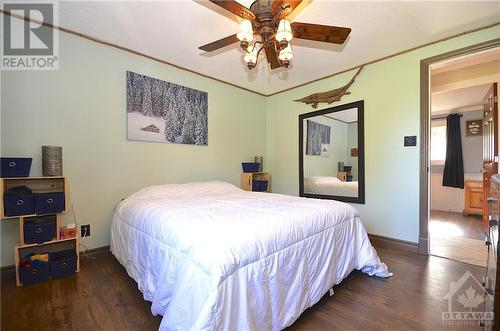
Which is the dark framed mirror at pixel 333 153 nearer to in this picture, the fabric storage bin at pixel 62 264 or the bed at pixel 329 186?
the bed at pixel 329 186

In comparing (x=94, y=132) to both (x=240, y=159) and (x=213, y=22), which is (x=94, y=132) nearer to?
(x=213, y=22)

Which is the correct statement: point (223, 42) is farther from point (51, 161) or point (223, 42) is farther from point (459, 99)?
point (459, 99)

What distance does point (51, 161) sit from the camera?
2.13 metres

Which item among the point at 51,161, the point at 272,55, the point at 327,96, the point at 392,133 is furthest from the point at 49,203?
the point at 392,133

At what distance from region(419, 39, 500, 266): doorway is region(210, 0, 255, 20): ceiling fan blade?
2.30 metres

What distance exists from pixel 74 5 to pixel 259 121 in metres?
3.00

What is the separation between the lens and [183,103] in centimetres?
324

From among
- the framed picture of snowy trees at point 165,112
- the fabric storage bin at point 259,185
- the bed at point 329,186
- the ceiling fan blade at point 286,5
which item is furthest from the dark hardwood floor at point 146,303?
the ceiling fan blade at point 286,5

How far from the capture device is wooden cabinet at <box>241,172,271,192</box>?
382cm

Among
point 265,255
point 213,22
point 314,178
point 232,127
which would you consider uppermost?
point 213,22

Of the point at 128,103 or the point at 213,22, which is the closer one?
the point at 213,22

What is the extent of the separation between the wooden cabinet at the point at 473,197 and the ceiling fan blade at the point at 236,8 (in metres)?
5.70

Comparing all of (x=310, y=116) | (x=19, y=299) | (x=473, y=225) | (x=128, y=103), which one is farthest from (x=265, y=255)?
(x=473, y=225)

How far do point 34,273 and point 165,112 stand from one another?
2113 millimetres
